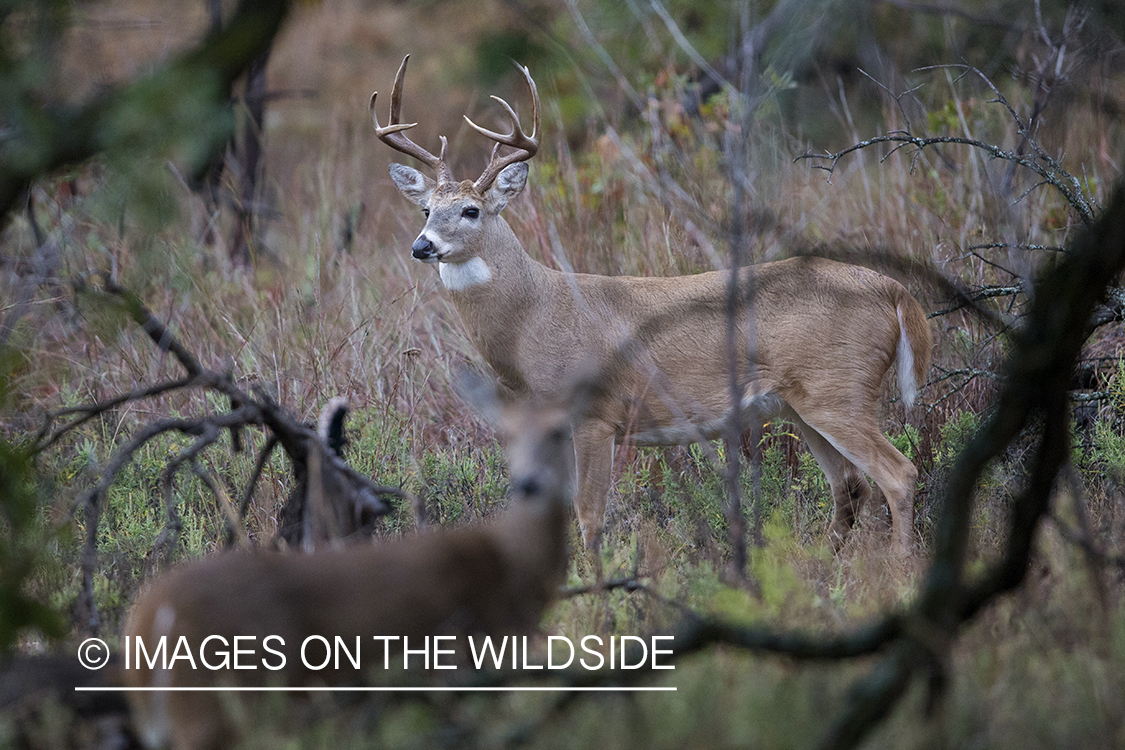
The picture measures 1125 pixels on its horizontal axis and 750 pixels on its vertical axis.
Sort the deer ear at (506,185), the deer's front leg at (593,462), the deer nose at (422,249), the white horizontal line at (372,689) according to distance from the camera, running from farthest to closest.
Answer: the deer ear at (506,185) < the deer nose at (422,249) < the deer's front leg at (593,462) < the white horizontal line at (372,689)

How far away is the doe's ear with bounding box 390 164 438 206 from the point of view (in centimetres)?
641

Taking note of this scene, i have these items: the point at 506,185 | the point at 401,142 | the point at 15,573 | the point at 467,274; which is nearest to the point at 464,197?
the point at 506,185

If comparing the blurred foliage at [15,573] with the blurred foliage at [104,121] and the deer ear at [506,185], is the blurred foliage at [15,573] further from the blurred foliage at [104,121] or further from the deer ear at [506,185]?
the deer ear at [506,185]

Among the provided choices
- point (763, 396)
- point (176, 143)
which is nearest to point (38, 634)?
point (176, 143)

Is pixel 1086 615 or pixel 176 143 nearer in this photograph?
pixel 176 143

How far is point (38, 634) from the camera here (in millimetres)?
3320

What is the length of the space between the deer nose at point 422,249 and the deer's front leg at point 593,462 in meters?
1.28

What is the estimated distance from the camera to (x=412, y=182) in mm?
6504

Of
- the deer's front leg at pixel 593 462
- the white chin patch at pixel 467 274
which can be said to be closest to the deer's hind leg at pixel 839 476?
the deer's front leg at pixel 593 462

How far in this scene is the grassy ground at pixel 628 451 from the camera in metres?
2.20

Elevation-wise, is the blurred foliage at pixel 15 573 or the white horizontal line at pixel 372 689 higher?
the blurred foliage at pixel 15 573

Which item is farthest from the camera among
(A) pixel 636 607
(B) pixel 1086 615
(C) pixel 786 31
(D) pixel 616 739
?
(C) pixel 786 31

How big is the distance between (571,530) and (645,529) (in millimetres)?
907

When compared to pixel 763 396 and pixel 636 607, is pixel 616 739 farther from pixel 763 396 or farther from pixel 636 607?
pixel 763 396
